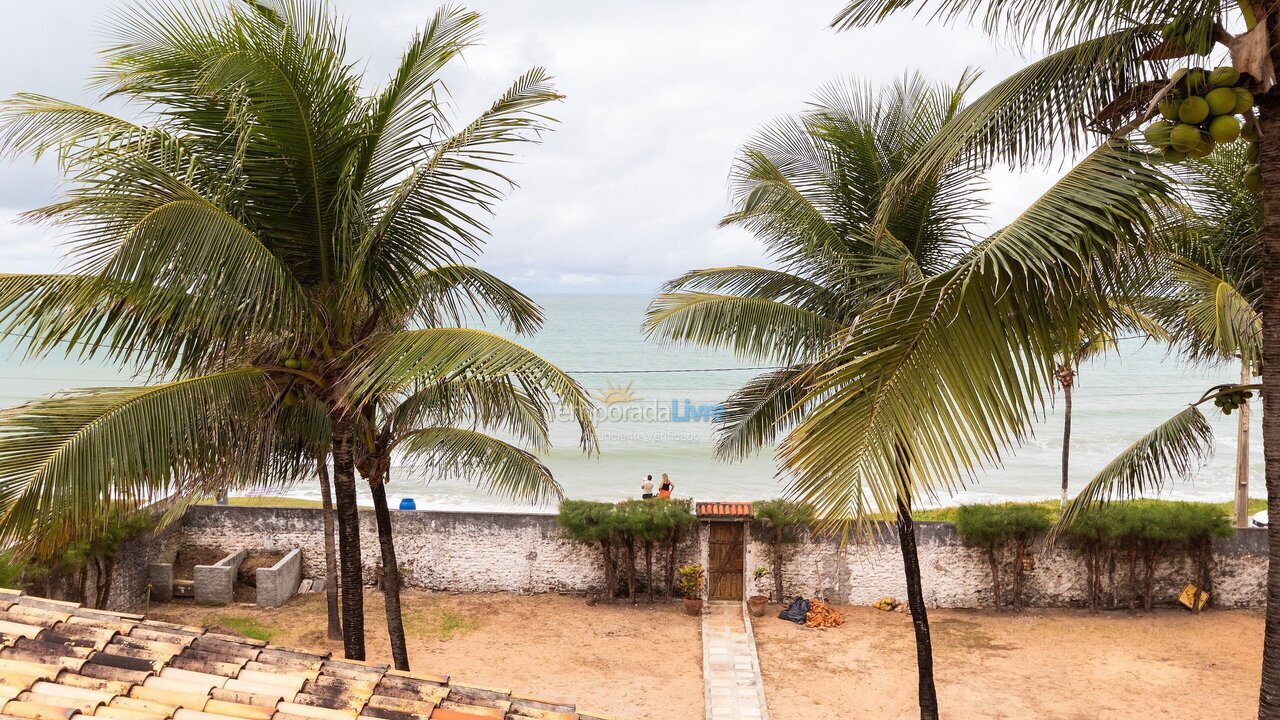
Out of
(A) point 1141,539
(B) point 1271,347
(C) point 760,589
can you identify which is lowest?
(C) point 760,589

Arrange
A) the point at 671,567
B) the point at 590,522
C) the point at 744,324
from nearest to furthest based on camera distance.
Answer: the point at 744,324, the point at 590,522, the point at 671,567

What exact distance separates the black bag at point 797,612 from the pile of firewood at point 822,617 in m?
0.06

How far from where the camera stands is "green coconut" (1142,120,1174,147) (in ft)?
9.05

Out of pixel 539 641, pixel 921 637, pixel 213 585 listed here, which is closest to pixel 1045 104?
pixel 921 637

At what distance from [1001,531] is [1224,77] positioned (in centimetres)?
1122

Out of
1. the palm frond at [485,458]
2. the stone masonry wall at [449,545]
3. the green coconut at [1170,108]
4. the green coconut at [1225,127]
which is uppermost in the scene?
the green coconut at [1170,108]

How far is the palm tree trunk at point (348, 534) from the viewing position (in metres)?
6.51

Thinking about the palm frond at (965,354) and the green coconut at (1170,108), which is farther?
the green coconut at (1170,108)

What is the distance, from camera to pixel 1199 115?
2.75 m

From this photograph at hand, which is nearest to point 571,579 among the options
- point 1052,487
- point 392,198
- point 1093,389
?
point 392,198

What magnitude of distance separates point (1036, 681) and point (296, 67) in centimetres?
1022

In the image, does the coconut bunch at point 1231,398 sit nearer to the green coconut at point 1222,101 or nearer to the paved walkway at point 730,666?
the green coconut at point 1222,101

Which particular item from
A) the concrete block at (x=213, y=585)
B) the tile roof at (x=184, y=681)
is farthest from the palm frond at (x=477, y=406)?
the concrete block at (x=213, y=585)

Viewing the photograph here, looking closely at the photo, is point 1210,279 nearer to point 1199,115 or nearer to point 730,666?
point 1199,115
